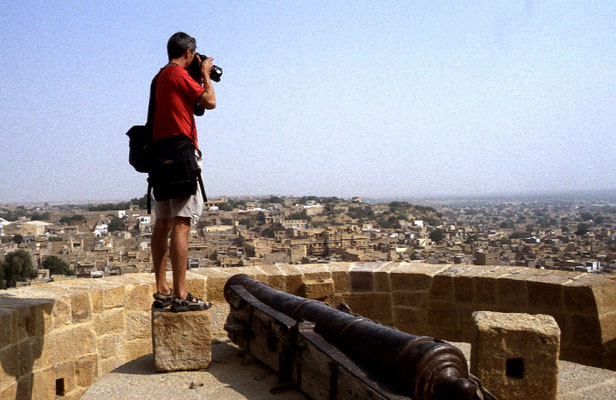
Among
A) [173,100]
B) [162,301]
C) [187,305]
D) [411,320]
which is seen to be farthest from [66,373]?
[411,320]

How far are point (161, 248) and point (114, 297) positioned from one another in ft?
2.99

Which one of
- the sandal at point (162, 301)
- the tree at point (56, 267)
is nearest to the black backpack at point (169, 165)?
the sandal at point (162, 301)

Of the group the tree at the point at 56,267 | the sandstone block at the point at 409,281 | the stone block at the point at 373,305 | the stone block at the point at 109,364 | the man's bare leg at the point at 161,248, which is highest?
the man's bare leg at the point at 161,248

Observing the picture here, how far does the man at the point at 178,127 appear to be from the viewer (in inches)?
117

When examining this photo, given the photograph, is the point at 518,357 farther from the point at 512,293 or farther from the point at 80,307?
the point at 80,307

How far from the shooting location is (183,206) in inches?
117

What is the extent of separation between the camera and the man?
296 centimetres

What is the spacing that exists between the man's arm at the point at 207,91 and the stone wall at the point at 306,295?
5.14ft

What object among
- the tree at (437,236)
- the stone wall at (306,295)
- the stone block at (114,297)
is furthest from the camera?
the tree at (437,236)

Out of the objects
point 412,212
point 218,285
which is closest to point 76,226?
point 412,212

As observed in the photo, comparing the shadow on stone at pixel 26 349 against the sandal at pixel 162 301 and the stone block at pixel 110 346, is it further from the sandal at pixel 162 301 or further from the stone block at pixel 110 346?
the sandal at pixel 162 301

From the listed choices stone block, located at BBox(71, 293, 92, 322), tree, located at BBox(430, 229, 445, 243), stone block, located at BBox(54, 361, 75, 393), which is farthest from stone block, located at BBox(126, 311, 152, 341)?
tree, located at BBox(430, 229, 445, 243)

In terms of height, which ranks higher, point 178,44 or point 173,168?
point 178,44

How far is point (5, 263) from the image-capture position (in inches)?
670
